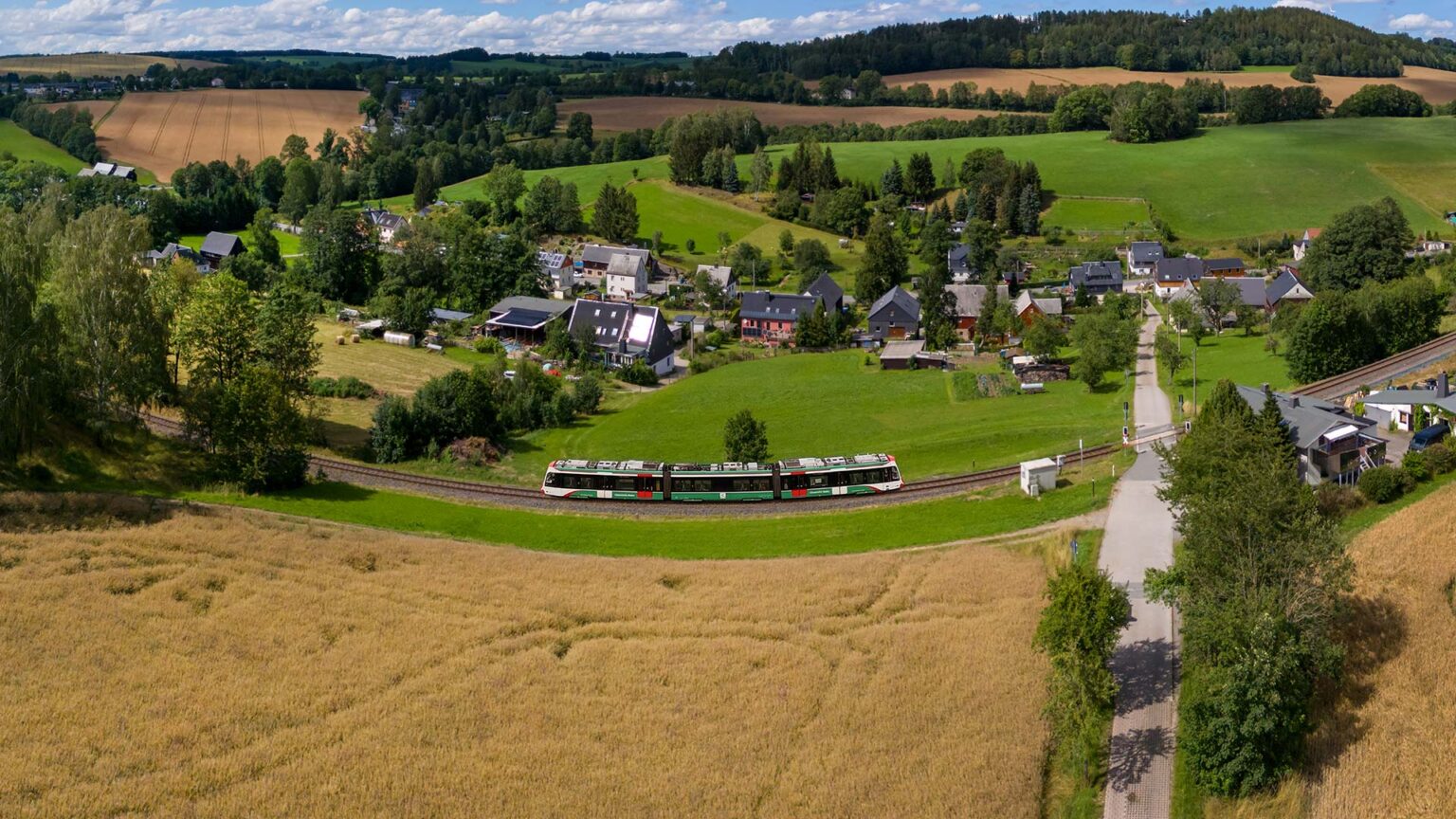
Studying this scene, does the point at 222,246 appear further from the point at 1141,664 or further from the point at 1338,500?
the point at 1141,664

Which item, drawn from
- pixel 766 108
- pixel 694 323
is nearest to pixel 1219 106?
pixel 766 108

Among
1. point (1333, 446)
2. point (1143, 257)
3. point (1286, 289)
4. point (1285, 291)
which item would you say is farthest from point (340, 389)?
point (1143, 257)

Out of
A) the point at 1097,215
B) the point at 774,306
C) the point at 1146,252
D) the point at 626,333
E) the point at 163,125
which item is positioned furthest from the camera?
the point at 163,125

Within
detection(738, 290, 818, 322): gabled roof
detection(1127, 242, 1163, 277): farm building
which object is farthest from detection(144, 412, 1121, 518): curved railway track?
detection(1127, 242, 1163, 277): farm building

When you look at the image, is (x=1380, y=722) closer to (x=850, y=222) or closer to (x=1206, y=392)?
(x=1206, y=392)

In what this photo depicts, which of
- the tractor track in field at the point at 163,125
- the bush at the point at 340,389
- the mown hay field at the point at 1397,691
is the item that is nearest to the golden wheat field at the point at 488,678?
the mown hay field at the point at 1397,691
